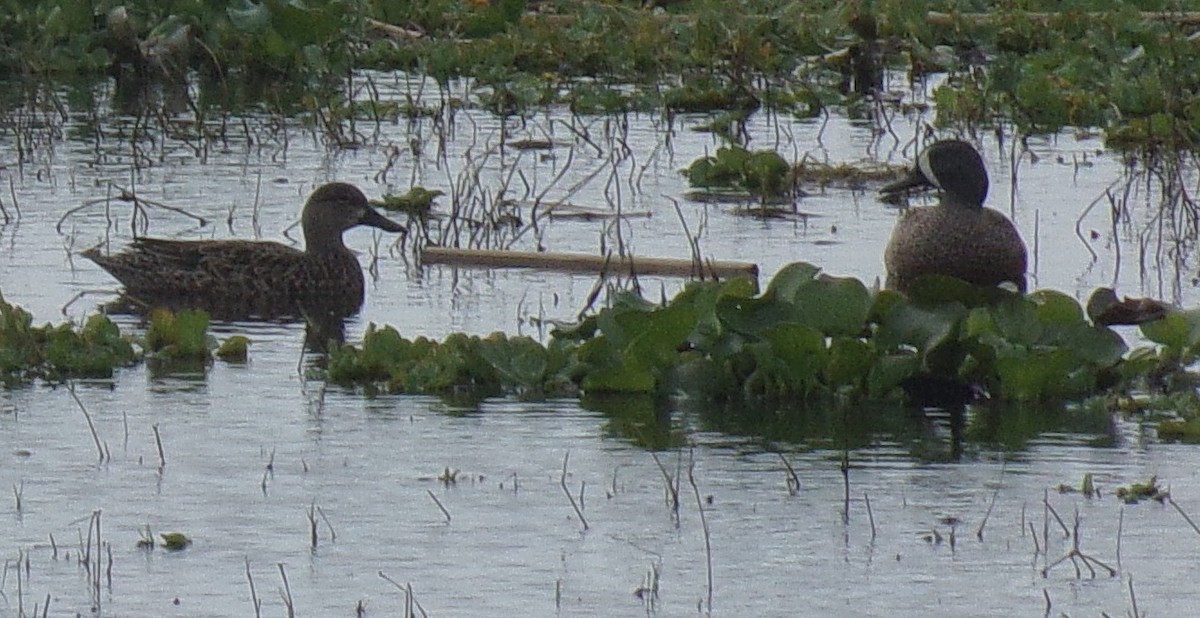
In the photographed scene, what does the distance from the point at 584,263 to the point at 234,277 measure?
1387mm

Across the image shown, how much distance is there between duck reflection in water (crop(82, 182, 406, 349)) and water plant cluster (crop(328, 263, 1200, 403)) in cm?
207

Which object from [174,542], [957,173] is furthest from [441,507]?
[957,173]

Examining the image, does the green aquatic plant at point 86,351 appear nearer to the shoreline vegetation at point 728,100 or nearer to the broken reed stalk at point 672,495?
the shoreline vegetation at point 728,100

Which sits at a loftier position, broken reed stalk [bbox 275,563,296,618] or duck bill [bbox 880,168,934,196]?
duck bill [bbox 880,168,934,196]

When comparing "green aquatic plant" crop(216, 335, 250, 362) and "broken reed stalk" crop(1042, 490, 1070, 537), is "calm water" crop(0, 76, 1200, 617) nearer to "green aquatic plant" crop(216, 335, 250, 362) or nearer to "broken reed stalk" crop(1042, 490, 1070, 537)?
"broken reed stalk" crop(1042, 490, 1070, 537)

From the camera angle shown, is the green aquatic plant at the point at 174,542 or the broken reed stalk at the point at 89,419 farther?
the broken reed stalk at the point at 89,419

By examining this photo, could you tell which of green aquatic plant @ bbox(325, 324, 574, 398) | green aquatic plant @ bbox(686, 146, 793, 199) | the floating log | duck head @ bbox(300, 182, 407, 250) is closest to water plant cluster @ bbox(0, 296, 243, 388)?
green aquatic plant @ bbox(325, 324, 574, 398)

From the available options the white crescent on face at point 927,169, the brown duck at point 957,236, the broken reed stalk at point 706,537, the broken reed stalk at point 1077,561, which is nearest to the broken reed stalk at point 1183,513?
the broken reed stalk at point 1077,561

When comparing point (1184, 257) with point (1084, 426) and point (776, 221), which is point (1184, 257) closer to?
point (776, 221)

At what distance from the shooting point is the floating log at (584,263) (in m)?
11.1

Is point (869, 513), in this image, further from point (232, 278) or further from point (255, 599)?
point (232, 278)

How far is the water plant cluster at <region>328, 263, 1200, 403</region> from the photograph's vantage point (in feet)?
29.9

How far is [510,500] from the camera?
25.6 feet

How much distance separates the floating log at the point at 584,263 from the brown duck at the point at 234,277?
46 centimetres
